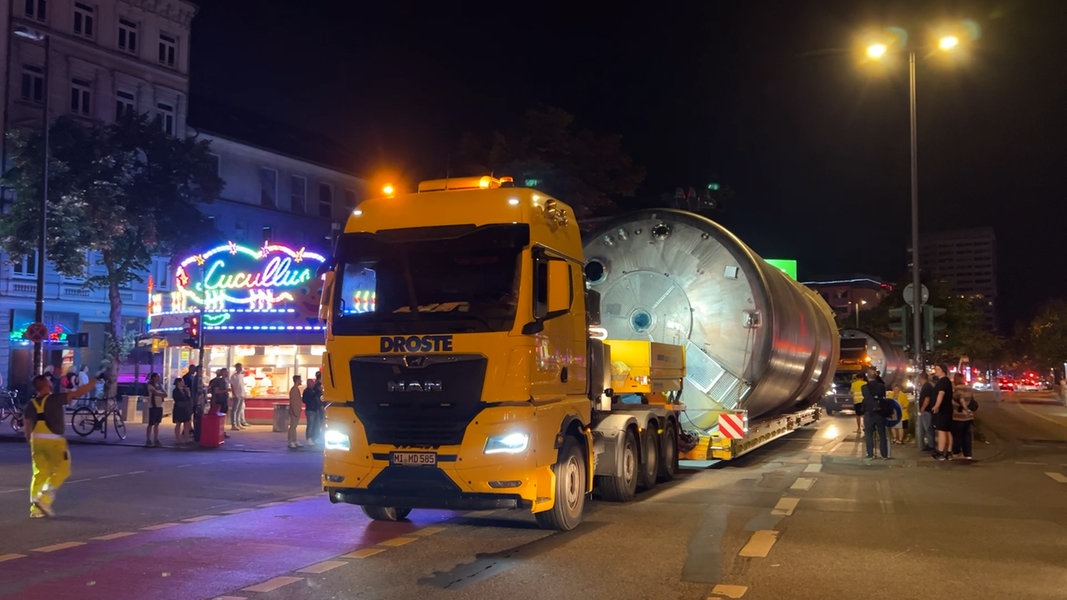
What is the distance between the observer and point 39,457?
423 inches

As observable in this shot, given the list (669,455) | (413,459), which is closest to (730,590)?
(413,459)

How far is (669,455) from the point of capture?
13633 mm

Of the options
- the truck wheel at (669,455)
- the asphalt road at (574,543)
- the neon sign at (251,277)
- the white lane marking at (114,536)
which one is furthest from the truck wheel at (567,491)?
the neon sign at (251,277)

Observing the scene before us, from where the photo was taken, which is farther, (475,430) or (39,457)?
(39,457)

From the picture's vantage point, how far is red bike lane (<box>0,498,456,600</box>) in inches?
280

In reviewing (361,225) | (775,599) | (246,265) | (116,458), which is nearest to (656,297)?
(361,225)

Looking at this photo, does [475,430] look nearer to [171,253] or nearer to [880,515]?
[880,515]

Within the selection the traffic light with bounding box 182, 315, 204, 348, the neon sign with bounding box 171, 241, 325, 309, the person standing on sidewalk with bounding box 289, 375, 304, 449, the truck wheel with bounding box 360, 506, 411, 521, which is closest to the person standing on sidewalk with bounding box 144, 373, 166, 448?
the traffic light with bounding box 182, 315, 204, 348

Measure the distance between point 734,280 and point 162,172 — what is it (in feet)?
84.5

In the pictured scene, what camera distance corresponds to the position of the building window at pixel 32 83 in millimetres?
37594

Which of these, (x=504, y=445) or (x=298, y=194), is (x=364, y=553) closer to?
(x=504, y=445)

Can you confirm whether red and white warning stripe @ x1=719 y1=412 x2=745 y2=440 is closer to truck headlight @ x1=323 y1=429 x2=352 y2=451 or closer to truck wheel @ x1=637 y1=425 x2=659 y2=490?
truck wheel @ x1=637 y1=425 x2=659 y2=490

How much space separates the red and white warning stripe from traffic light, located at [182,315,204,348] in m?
13.0

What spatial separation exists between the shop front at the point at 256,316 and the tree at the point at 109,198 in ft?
12.7
